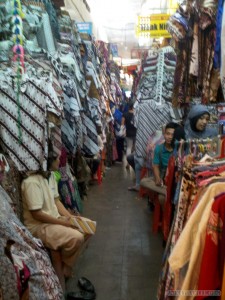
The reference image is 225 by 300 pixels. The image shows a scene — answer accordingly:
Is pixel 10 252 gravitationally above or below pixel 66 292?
above

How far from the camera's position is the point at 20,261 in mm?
1619

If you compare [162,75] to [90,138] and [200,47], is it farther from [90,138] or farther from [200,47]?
[200,47]

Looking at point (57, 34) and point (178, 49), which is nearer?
point (178, 49)

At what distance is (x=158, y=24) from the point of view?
7.16 metres

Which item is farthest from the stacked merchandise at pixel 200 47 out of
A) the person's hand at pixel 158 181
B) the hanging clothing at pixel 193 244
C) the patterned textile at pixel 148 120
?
the patterned textile at pixel 148 120

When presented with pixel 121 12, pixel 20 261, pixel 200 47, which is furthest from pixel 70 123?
pixel 121 12

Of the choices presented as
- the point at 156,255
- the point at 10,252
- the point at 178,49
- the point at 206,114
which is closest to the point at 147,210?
the point at 156,255

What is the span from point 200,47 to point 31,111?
1.25m

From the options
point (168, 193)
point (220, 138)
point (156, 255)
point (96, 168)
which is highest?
point (220, 138)

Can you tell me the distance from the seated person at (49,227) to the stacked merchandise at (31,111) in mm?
102

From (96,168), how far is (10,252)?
504cm

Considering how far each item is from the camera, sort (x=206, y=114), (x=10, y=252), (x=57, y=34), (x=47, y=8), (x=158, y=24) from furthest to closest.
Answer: (x=158, y=24) < (x=206, y=114) < (x=57, y=34) < (x=47, y=8) < (x=10, y=252)

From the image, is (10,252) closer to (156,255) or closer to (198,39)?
(198,39)

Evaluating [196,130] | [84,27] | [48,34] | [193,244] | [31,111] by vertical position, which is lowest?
[196,130]
